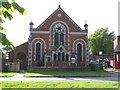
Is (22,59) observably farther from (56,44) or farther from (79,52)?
(79,52)

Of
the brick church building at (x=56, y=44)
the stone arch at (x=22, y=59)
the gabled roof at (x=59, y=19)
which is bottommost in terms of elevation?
the stone arch at (x=22, y=59)

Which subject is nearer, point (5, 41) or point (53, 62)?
point (5, 41)

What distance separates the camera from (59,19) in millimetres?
54625

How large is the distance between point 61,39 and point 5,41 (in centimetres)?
5042

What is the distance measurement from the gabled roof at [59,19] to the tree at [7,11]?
163ft

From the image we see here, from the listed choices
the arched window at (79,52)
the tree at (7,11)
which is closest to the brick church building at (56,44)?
the arched window at (79,52)

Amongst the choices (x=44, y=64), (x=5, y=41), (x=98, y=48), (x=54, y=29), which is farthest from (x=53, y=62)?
(x=98, y=48)

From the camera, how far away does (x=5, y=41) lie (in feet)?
14.0

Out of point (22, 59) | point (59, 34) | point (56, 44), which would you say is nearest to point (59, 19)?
point (59, 34)

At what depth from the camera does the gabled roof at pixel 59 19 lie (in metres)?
54.2

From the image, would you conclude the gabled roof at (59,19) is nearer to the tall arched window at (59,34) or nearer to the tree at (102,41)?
the tall arched window at (59,34)

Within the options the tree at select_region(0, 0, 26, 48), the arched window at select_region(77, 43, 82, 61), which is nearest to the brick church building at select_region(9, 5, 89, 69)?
the arched window at select_region(77, 43, 82, 61)

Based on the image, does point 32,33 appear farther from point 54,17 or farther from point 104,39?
point 104,39

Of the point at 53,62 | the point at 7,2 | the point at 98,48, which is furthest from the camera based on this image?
the point at 98,48
